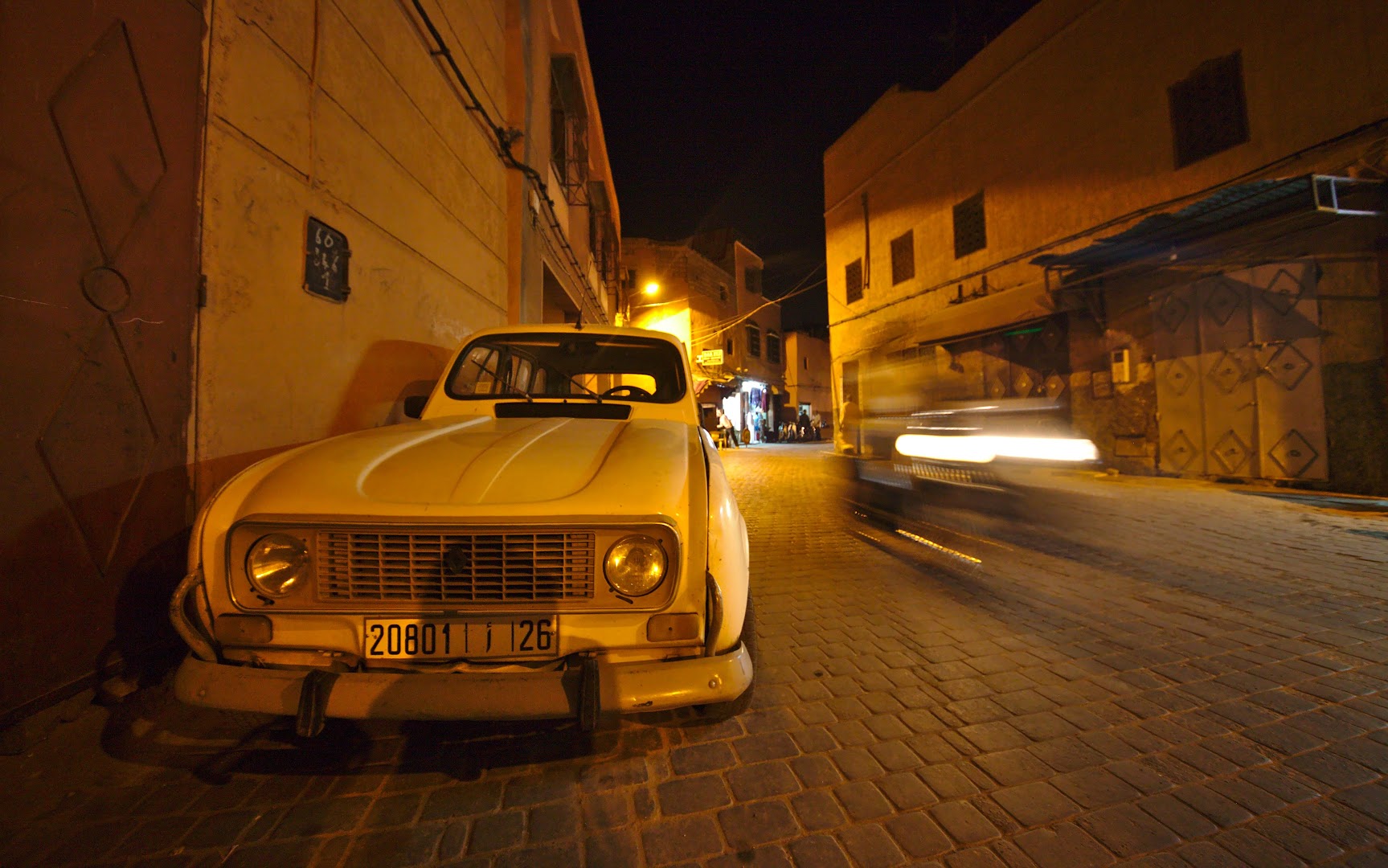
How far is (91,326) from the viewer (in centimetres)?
219

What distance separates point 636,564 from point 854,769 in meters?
1.07

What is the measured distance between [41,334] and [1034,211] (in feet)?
47.0

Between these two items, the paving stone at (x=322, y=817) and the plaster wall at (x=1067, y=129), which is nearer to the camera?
the paving stone at (x=322, y=817)

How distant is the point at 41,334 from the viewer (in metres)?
2.03

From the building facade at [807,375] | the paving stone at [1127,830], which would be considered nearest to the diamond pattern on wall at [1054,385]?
the paving stone at [1127,830]

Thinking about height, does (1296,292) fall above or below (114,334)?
above

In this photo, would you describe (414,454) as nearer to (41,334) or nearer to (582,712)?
(582,712)

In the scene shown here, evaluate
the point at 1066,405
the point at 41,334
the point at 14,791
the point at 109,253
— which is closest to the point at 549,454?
the point at 14,791

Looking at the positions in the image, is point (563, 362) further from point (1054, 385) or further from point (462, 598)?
point (1054, 385)

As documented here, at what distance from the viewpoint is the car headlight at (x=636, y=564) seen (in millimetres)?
1648

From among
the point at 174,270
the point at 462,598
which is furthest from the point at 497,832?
the point at 174,270

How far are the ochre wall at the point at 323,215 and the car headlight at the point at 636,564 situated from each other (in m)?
2.54

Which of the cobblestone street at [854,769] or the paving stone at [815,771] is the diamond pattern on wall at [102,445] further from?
the paving stone at [815,771]

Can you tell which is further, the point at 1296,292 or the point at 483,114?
the point at 1296,292
